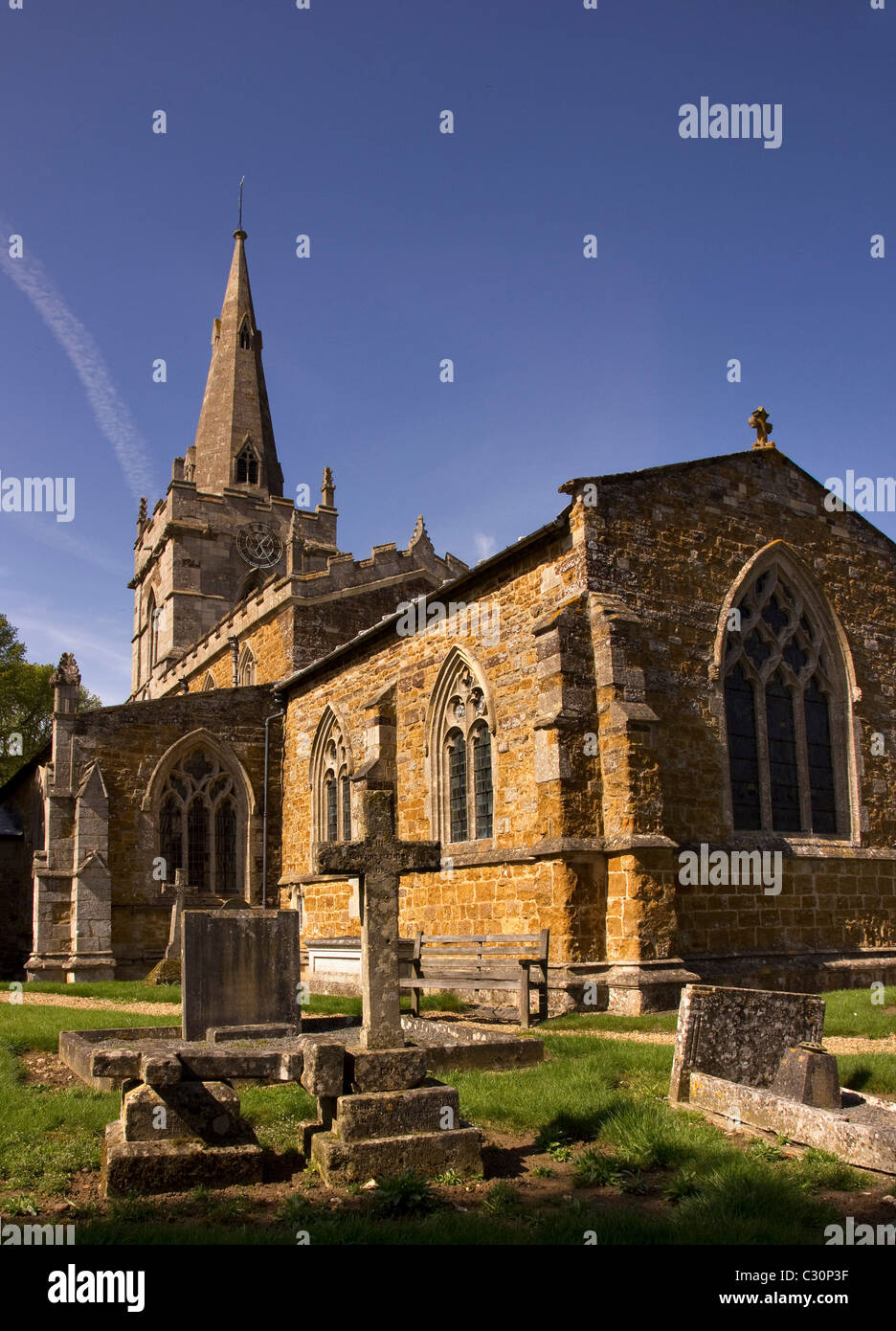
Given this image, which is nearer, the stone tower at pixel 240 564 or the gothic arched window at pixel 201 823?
the gothic arched window at pixel 201 823

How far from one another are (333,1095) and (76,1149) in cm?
168

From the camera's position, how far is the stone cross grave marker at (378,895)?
21.1 feet

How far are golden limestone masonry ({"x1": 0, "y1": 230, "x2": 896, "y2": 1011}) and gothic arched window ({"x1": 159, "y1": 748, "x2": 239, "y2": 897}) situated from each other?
0.06 m

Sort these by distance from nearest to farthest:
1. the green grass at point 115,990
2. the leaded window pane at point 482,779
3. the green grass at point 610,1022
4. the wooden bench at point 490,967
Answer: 1. the green grass at point 610,1022
2. the wooden bench at point 490,967
3. the green grass at point 115,990
4. the leaded window pane at point 482,779

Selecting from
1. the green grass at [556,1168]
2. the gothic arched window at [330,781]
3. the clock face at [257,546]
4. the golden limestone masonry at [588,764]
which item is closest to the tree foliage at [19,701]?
the clock face at [257,546]

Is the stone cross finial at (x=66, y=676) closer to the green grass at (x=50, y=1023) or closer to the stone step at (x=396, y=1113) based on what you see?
the green grass at (x=50, y=1023)

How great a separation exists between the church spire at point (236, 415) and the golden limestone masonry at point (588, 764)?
52.8ft

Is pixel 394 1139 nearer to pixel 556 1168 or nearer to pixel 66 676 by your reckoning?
pixel 556 1168

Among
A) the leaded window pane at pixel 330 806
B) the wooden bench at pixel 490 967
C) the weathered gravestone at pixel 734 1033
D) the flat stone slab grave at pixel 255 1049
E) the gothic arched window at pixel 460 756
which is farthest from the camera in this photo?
the leaded window pane at pixel 330 806

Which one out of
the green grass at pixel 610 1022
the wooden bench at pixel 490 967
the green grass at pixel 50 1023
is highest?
the wooden bench at pixel 490 967

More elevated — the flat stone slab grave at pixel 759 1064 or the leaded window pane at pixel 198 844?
the leaded window pane at pixel 198 844

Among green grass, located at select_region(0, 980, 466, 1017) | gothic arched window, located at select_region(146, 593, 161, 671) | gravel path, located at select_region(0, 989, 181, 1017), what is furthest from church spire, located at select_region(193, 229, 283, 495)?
gravel path, located at select_region(0, 989, 181, 1017)

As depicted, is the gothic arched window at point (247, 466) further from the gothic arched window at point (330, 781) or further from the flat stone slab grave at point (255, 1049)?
the flat stone slab grave at point (255, 1049)
